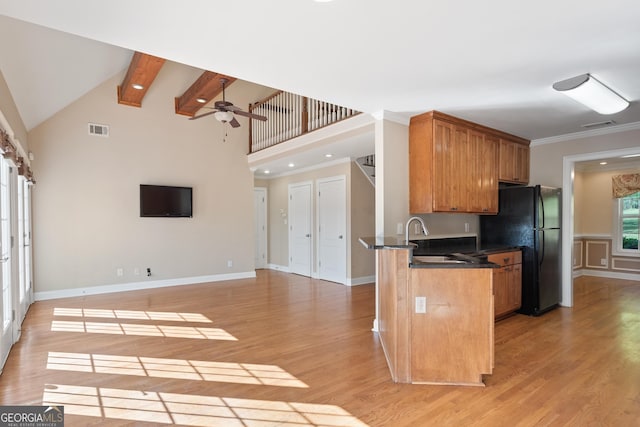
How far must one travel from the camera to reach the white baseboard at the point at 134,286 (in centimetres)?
538

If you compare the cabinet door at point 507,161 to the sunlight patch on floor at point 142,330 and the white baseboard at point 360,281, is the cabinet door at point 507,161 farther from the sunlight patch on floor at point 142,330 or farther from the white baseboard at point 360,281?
the sunlight patch on floor at point 142,330

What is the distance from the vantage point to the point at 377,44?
90.3 inches

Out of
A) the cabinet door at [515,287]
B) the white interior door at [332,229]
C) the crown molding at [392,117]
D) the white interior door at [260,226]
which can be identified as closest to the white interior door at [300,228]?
the white interior door at [332,229]

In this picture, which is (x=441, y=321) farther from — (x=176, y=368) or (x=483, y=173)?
(x=483, y=173)

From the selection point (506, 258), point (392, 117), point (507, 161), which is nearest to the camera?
point (392, 117)

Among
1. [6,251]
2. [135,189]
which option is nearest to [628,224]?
[135,189]

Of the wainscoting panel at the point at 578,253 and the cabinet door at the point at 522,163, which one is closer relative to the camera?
the cabinet door at the point at 522,163

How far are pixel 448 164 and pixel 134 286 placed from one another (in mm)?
5659

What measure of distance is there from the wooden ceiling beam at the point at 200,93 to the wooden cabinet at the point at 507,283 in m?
4.43

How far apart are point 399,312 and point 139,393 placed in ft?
6.77

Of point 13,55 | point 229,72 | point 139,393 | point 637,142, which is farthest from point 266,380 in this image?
point 637,142

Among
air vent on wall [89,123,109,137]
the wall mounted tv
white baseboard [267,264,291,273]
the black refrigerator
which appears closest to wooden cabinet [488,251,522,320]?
the black refrigerator

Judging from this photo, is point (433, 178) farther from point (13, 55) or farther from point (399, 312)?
point (13, 55)

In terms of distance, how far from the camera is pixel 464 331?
103 inches
